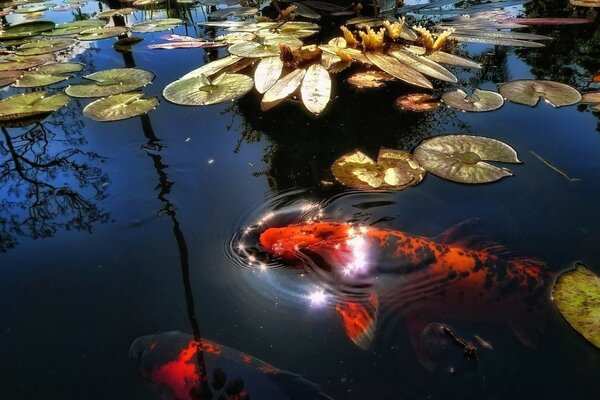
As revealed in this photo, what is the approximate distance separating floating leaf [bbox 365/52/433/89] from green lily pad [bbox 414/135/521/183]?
2.07 ft

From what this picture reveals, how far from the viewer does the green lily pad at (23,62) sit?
321 centimetres

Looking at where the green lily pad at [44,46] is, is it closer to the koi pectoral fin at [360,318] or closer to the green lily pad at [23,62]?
the green lily pad at [23,62]

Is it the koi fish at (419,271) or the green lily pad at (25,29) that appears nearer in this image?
the koi fish at (419,271)

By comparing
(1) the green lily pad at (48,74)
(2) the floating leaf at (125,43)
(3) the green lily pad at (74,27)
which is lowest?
(1) the green lily pad at (48,74)

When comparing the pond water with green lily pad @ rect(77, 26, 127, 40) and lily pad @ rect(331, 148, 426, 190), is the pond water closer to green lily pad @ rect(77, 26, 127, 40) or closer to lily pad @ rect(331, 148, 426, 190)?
lily pad @ rect(331, 148, 426, 190)

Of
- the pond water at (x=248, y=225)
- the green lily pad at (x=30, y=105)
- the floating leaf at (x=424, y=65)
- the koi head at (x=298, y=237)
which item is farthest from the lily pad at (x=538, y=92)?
the green lily pad at (x=30, y=105)

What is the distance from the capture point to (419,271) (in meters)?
1.38

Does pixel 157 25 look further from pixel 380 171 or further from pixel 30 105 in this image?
pixel 380 171

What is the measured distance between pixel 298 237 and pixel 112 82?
219 cm

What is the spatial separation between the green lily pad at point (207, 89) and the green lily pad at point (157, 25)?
1.74 metres

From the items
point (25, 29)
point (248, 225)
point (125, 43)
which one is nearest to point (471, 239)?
point (248, 225)

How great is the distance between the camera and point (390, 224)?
1.58 meters

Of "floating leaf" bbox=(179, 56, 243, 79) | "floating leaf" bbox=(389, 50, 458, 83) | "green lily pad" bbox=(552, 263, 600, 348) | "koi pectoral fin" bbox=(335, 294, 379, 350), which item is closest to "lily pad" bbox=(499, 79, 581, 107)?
"floating leaf" bbox=(389, 50, 458, 83)

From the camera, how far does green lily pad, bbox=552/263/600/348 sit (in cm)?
115
